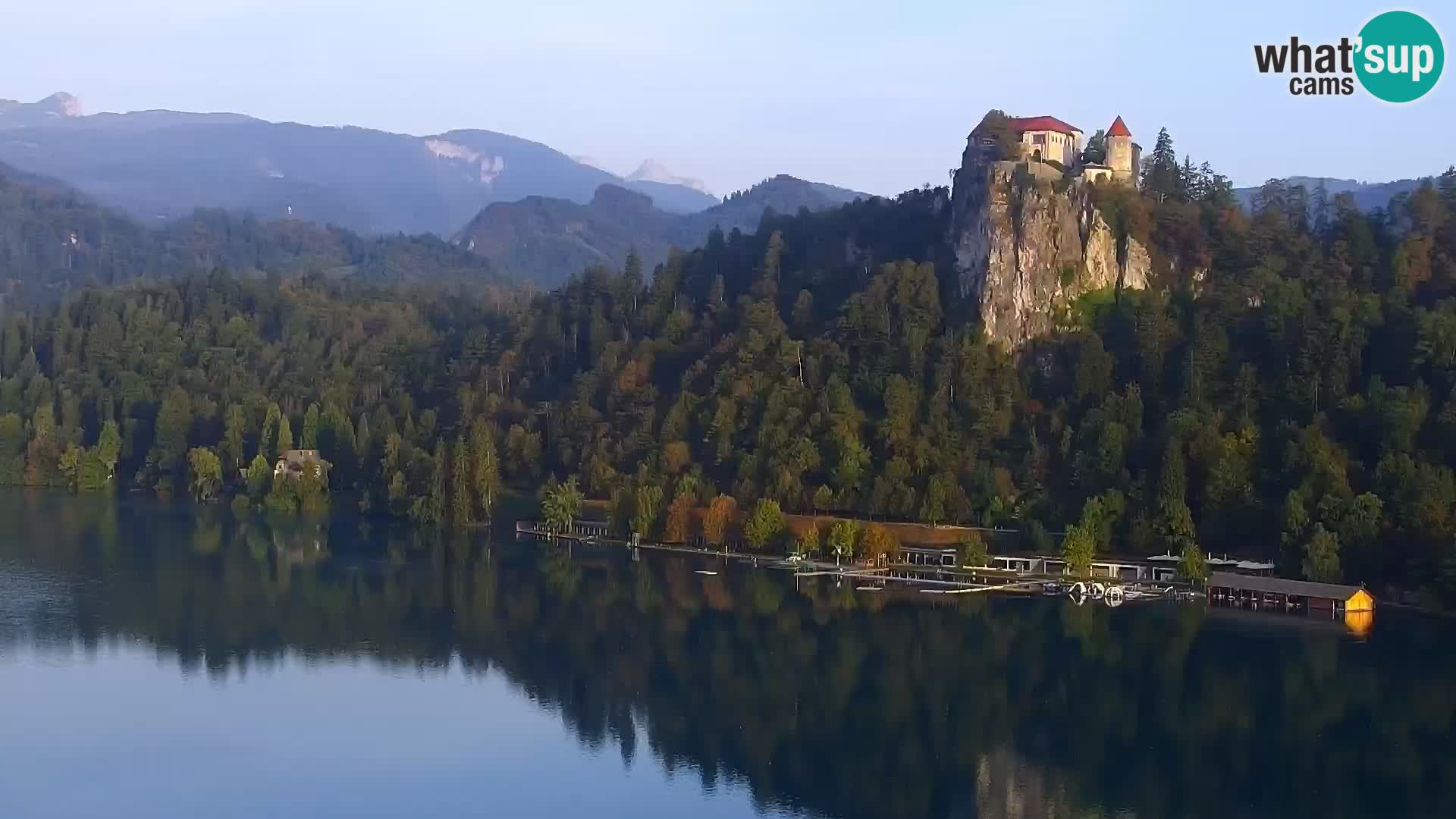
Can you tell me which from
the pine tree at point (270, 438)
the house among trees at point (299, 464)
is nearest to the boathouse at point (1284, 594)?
the house among trees at point (299, 464)

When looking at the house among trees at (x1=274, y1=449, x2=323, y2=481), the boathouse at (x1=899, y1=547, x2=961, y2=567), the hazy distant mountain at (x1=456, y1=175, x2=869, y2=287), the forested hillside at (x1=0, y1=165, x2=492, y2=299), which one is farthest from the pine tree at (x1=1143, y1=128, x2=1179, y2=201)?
the hazy distant mountain at (x1=456, y1=175, x2=869, y2=287)

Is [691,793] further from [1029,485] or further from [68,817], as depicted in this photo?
[1029,485]

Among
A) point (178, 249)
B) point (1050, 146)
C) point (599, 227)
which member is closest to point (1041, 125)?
point (1050, 146)

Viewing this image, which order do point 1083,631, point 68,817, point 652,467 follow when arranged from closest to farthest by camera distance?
point 68,817 < point 1083,631 < point 652,467

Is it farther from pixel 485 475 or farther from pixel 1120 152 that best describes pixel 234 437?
pixel 1120 152

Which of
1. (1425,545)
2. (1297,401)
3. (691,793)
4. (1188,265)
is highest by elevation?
(1188,265)

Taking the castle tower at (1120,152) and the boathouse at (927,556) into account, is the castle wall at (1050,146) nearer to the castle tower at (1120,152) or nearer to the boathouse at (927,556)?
the castle tower at (1120,152)

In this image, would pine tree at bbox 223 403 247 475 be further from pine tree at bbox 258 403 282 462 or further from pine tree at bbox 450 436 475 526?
pine tree at bbox 450 436 475 526

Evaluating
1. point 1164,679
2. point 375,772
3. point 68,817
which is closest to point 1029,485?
point 1164,679
